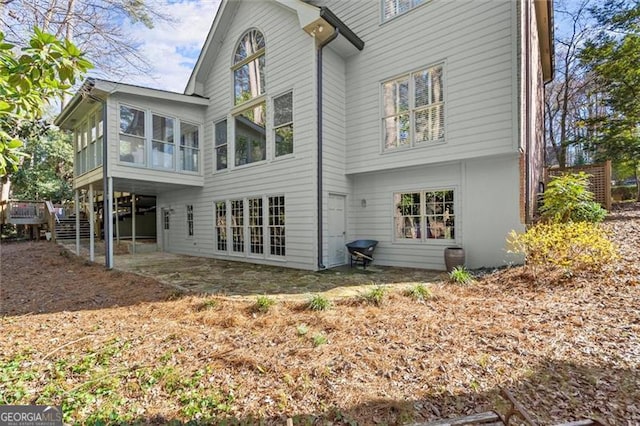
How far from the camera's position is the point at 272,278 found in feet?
25.4

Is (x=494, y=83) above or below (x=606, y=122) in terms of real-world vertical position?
below

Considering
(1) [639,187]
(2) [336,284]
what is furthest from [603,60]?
(2) [336,284]

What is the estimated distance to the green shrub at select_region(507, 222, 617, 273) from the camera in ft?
18.4

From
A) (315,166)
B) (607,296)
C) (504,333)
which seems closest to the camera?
(504,333)

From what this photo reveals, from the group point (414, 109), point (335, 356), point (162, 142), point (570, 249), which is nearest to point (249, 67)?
point (162, 142)

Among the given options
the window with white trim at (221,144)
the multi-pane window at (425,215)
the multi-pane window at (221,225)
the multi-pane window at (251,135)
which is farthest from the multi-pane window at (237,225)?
the multi-pane window at (425,215)

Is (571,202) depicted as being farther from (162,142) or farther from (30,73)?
(162,142)

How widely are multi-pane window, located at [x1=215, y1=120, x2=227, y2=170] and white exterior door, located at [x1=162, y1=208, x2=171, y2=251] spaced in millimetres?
4463

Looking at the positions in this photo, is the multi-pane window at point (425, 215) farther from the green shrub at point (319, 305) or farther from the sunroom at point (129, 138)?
the sunroom at point (129, 138)

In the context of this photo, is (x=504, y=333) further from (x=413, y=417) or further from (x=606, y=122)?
(x=606, y=122)

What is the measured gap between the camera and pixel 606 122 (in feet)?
51.0

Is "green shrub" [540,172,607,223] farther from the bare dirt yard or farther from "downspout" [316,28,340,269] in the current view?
"downspout" [316,28,340,269]

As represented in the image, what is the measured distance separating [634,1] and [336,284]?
1999 cm

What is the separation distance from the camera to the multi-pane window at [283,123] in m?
9.44
